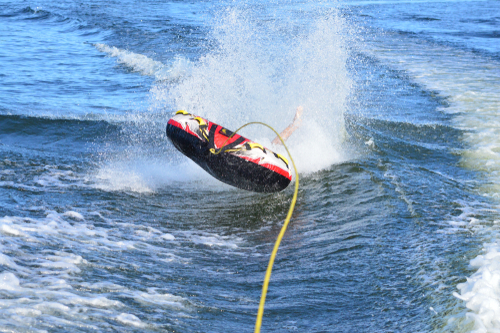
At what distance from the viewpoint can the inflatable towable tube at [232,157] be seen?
7.56 m

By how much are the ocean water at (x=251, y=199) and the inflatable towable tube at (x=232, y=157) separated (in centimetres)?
48

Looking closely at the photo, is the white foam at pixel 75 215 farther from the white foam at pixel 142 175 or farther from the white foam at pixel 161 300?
the white foam at pixel 161 300

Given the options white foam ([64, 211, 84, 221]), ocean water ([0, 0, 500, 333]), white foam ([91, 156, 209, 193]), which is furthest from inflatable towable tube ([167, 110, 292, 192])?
white foam ([64, 211, 84, 221])

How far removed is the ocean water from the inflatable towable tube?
1.58 ft

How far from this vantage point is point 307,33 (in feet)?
79.8

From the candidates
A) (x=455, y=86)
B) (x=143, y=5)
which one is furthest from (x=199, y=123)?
(x=143, y=5)

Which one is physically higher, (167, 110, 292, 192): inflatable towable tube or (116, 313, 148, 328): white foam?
(167, 110, 292, 192): inflatable towable tube

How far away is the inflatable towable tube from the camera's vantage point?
756 centimetres

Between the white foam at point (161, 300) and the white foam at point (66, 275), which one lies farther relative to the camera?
the white foam at point (161, 300)

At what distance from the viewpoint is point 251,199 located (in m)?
8.27

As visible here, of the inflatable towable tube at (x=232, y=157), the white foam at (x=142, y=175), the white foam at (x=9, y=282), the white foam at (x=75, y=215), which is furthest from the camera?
the white foam at (x=142, y=175)

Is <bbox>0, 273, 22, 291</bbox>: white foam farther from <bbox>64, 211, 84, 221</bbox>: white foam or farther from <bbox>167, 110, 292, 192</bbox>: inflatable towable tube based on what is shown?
<bbox>167, 110, 292, 192</bbox>: inflatable towable tube

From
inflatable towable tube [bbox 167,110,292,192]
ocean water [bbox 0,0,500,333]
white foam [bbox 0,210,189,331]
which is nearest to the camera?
white foam [bbox 0,210,189,331]

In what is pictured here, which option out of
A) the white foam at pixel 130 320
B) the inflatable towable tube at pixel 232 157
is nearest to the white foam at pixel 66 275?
the white foam at pixel 130 320
